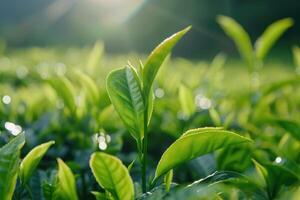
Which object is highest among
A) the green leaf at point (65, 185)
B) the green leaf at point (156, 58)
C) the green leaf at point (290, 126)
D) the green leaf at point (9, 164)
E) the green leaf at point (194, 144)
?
the green leaf at point (156, 58)

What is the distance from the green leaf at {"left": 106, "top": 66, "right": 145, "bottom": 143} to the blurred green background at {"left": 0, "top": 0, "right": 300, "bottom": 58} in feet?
47.8

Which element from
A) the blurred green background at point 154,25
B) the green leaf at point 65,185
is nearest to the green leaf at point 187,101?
the green leaf at point 65,185

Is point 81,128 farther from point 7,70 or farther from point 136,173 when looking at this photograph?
point 7,70

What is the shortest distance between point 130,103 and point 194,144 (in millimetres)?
219

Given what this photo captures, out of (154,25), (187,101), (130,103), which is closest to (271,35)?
(187,101)

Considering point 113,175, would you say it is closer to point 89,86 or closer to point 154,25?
point 89,86

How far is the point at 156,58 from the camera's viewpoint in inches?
53.4

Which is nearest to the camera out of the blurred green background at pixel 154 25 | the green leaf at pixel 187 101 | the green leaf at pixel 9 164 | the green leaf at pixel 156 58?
the green leaf at pixel 9 164

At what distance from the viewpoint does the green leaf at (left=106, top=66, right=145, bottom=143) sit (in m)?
1.42

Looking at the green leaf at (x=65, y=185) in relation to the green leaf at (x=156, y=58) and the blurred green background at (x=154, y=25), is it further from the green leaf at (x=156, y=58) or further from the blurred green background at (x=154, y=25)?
the blurred green background at (x=154, y=25)

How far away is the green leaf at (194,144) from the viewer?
4.22 feet

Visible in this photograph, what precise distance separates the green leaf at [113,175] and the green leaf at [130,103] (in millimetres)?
159

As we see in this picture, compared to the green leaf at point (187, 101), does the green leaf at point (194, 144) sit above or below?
above

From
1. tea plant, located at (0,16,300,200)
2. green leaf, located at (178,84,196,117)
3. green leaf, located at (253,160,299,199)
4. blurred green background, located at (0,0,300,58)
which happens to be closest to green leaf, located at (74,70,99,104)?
tea plant, located at (0,16,300,200)
